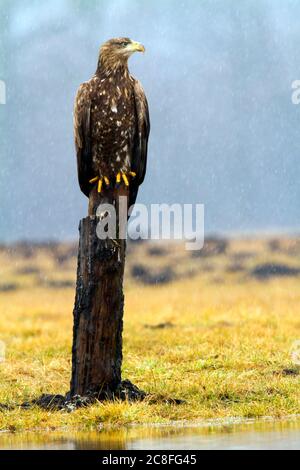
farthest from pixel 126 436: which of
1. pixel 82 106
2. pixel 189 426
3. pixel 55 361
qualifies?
pixel 55 361

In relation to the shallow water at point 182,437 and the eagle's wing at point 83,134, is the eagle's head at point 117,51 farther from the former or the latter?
the shallow water at point 182,437

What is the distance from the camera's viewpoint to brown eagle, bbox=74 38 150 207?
43.4 feet

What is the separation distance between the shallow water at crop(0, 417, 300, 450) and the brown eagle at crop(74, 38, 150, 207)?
353 cm

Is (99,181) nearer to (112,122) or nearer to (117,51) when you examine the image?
(112,122)

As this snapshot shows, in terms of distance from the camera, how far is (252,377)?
1435cm

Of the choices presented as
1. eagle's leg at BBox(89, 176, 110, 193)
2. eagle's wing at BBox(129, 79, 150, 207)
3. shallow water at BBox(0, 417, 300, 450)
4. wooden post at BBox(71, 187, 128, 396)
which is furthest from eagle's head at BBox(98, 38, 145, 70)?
shallow water at BBox(0, 417, 300, 450)

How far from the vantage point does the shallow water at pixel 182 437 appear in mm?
9448

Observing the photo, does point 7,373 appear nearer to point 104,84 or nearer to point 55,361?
point 55,361

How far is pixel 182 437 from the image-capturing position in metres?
10.2

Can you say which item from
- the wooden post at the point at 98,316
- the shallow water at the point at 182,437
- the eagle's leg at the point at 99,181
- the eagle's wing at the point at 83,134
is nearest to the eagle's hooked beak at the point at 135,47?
the eagle's wing at the point at 83,134

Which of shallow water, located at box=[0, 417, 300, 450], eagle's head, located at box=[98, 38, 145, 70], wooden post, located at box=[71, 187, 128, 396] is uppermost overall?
eagle's head, located at box=[98, 38, 145, 70]

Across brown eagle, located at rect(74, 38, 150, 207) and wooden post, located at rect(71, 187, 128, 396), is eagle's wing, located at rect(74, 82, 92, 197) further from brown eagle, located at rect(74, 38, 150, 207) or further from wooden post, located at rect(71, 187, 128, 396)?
wooden post, located at rect(71, 187, 128, 396)
